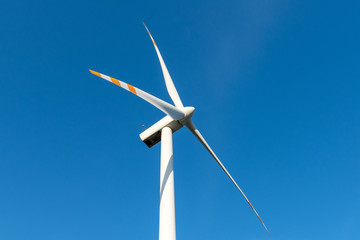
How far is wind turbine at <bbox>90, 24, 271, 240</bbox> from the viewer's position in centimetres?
1373

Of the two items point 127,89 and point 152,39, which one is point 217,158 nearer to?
point 127,89

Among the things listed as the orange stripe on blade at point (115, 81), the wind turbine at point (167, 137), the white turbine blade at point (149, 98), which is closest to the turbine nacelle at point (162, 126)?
the wind turbine at point (167, 137)

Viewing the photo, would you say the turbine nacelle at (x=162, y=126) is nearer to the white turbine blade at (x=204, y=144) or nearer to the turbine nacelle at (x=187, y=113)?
the turbine nacelle at (x=187, y=113)

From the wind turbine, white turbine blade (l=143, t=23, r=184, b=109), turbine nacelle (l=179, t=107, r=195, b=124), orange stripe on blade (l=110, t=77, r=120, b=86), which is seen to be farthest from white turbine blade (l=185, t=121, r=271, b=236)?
orange stripe on blade (l=110, t=77, r=120, b=86)

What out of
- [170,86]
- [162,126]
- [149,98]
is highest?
[170,86]

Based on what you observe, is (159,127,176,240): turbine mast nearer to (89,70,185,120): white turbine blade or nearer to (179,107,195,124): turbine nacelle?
(179,107,195,124): turbine nacelle

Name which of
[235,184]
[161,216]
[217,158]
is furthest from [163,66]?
[161,216]

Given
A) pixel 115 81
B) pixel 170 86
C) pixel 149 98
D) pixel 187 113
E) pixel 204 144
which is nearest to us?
pixel 149 98

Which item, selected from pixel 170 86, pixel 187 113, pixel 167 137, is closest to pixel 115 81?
pixel 167 137

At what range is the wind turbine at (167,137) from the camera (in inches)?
540

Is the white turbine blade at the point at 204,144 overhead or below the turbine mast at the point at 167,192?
overhead

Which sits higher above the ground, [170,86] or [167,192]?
[170,86]

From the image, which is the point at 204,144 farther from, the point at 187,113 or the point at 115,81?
the point at 115,81

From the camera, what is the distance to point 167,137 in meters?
17.5
